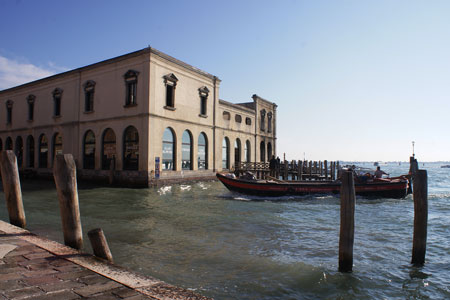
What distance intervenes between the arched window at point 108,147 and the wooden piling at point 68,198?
16.4 meters

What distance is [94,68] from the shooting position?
2209cm

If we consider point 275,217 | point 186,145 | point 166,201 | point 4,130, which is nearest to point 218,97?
point 186,145

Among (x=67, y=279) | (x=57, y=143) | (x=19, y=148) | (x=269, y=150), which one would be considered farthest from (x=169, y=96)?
(x=67, y=279)

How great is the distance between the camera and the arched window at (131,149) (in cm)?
1998

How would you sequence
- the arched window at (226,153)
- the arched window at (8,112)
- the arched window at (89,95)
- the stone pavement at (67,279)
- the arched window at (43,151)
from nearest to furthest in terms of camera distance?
the stone pavement at (67,279), the arched window at (89,95), the arched window at (43,151), the arched window at (226,153), the arched window at (8,112)

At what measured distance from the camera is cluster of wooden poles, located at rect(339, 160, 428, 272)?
573cm

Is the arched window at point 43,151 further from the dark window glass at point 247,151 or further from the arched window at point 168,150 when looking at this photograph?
the dark window glass at point 247,151

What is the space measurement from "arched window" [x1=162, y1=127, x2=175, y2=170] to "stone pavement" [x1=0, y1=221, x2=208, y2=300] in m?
16.0

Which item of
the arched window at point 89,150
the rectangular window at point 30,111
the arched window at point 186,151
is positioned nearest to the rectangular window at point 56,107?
the rectangular window at point 30,111

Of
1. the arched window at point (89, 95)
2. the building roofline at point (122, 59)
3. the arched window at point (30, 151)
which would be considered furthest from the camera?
the arched window at point (30, 151)

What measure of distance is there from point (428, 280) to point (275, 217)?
226 inches

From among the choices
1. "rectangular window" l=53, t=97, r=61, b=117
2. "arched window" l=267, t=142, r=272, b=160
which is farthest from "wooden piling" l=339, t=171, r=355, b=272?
"arched window" l=267, t=142, r=272, b=160

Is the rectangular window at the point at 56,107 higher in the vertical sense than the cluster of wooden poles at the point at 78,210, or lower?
higher

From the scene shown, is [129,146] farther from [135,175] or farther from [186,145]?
[186,145]
